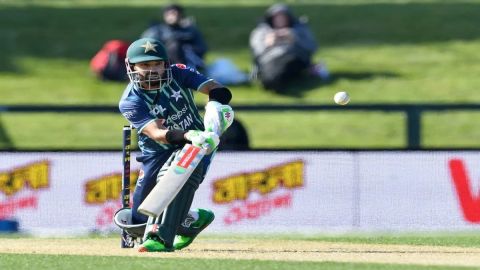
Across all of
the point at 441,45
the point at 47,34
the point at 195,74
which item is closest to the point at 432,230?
the point at 195,74

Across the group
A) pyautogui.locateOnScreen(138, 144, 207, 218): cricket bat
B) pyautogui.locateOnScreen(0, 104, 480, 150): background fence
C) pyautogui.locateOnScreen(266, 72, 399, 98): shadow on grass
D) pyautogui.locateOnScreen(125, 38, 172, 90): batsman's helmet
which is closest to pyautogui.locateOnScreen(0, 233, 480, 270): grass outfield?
pyautogui.locateOnScreen(138, 144, 207, 218): cricket bat

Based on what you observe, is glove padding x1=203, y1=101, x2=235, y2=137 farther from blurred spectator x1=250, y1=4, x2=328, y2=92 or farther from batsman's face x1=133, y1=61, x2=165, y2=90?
blurred spectator x1=250, y1=4, x2=328, y2=92

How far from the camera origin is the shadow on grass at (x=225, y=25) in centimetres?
2320

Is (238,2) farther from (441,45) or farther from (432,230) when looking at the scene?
(432,230)

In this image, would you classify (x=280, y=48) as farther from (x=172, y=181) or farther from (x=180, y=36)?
(x=172, y=181)

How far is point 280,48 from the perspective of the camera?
1948 cm

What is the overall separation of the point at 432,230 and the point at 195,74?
3.78 meters

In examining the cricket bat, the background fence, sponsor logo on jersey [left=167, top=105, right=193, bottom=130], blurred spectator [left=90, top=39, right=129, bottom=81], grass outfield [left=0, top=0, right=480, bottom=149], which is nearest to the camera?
the cricket bat

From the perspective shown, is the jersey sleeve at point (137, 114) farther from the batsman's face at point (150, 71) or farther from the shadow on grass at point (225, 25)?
the shadow on grass at point (225, 25)

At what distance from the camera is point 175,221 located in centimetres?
963

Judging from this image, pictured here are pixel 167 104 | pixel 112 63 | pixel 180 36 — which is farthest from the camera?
pixel 112 63

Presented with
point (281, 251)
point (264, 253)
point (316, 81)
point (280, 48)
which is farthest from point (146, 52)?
point (316, 81)

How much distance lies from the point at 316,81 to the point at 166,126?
35.6 feet

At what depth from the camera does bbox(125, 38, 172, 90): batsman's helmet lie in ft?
32.1
